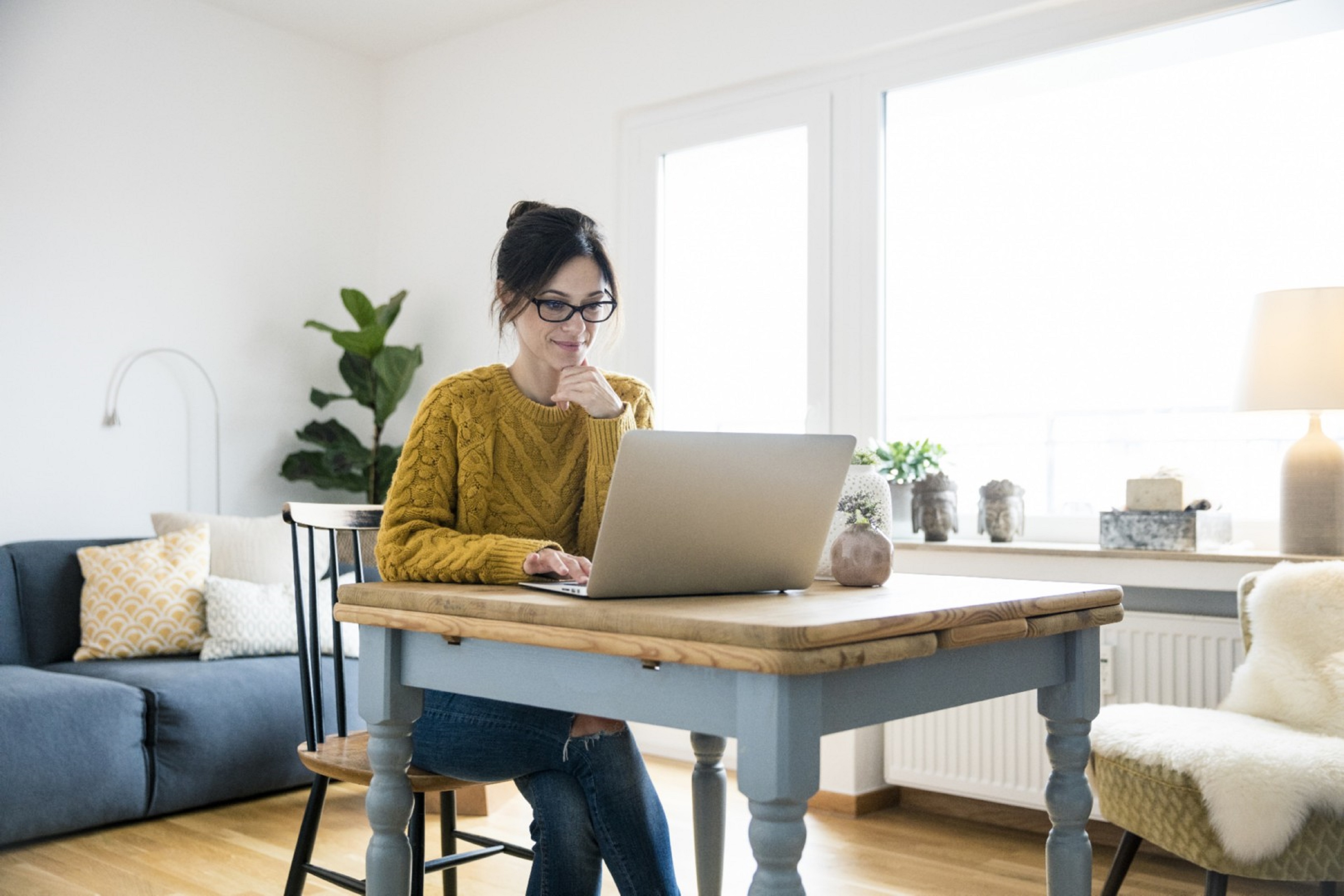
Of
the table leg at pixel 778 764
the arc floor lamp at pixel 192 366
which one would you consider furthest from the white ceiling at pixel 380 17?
the table leg at pixel 778 764

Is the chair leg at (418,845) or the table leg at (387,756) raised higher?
the table leg at (387,756)

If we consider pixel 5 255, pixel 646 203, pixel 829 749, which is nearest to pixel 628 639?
pixel 829 749

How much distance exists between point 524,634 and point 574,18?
3.21 metres

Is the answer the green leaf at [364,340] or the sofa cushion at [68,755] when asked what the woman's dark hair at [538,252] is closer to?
the sofa cushion at [68,755]

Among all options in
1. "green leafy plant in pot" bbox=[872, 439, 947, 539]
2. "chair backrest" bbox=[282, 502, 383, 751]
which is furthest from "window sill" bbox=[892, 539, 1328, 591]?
"chair backrest" bbox=[282, 502, 383, 751]

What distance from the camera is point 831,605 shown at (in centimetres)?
127

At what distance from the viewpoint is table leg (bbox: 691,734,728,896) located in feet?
6.24

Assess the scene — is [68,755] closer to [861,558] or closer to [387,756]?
[387,756]

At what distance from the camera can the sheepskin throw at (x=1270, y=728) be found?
1.84 metres

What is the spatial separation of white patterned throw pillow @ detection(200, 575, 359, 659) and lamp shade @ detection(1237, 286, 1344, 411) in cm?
233

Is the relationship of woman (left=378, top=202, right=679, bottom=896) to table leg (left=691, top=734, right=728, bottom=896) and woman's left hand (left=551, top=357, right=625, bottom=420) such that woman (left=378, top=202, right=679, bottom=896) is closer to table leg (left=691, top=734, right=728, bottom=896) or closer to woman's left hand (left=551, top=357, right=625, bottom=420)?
woman's left hand (left=551, top=357, right=625, bottom=420)

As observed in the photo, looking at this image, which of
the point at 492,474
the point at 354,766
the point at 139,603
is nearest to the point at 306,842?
the point at 354,766

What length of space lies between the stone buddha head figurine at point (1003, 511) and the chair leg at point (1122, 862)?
0.92 meters

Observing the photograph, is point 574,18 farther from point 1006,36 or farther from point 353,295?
point 1006,36
